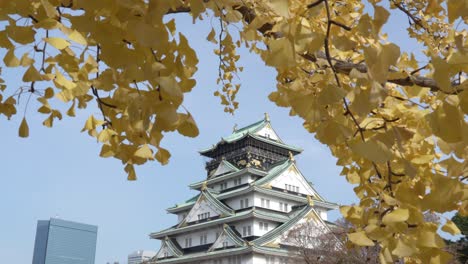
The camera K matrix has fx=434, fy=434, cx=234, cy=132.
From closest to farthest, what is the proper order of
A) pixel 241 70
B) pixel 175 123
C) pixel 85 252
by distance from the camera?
1. pixel 175 123
2. pixel 241 70
3. pixel 85 252

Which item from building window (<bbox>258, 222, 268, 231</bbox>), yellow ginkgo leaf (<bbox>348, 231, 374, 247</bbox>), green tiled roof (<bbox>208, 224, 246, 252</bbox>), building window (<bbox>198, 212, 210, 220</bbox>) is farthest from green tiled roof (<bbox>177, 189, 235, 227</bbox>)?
yellow ginkgo leaf (<bbox>348, 231, 374, 247</bbox>)

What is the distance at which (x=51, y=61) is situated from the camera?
152 cm

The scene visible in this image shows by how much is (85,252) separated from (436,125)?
151 meters

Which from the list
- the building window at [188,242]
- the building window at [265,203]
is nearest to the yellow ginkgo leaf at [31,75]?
the building window at [265,203]

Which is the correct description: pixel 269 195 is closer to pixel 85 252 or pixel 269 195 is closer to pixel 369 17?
pixel 369 17

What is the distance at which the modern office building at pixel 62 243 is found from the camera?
131 metres

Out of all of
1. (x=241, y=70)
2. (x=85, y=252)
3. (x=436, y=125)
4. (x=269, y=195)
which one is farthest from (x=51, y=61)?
(x=85, y=252)

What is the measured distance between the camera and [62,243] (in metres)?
134

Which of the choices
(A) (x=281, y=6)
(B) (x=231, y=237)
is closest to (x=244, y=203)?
(B) (x=231, y=237)

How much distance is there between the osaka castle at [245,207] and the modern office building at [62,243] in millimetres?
120461

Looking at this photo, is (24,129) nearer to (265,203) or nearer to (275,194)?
(275,194)

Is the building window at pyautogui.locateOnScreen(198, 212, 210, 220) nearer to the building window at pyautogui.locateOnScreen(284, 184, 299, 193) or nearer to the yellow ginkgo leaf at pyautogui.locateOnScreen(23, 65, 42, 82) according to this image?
the building window at pyautogui.locateOnScreen(284, 184, 299, 193)

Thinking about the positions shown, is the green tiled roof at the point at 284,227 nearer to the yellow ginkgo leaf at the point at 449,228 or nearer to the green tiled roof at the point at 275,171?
the green tiled roof at the point at 275,171

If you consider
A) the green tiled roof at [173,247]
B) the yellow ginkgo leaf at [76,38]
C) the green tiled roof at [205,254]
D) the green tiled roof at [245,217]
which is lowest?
the yellow ginkgo leaf at [76,38]
